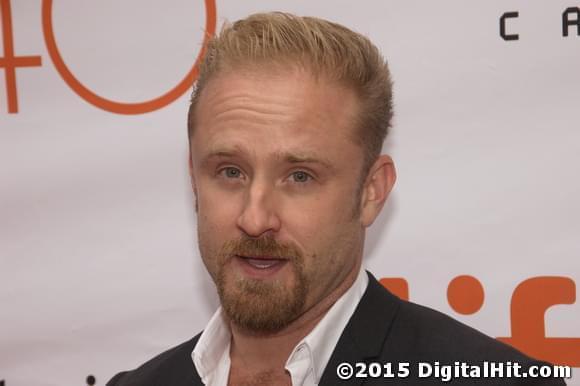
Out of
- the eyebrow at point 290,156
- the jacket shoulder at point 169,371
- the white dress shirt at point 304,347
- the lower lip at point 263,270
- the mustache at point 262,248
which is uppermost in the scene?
the eyebrow at point 290,156

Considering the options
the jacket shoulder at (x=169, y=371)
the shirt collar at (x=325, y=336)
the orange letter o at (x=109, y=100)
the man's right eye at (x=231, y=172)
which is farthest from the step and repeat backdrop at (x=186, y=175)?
the man's right eye at (x=231, y=172)

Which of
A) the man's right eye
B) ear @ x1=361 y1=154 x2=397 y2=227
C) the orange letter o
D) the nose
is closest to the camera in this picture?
the nose

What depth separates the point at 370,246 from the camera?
7.75 feet

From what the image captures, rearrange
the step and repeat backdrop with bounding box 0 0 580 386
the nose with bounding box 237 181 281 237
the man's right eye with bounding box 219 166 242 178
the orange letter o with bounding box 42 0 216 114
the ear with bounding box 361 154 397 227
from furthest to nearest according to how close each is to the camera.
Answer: the orange letter o with bounding box 42 0 216 114, the step and repeat backdrop with bounding box 0 0 580 386, the ear with bounding box 361 154 397 227, the man's right eye with bounding box 219 166 242 178, the nose with bounding box 237 181 281 237

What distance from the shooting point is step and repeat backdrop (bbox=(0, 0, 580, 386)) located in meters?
2.21

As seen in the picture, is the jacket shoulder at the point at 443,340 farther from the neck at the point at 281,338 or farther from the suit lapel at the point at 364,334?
the neck at the point at 281,338

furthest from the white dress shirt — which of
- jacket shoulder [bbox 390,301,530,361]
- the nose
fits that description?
the nose

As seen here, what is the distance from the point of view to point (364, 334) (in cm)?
173

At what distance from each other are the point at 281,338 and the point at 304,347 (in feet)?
0.25

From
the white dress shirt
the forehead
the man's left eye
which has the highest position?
the forehead

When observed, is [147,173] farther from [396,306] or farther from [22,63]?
[396,306]

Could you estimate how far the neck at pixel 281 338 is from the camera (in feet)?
5.84

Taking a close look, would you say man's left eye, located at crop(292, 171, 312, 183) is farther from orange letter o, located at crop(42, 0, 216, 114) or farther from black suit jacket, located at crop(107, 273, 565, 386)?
orange letter o, located at crop(42, 0, 216, 114)

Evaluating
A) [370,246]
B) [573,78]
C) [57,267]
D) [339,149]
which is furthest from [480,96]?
[57,267]
